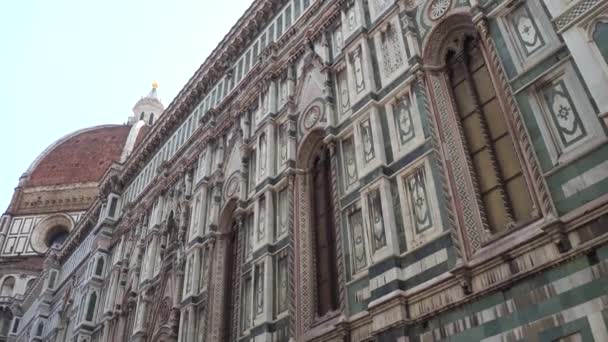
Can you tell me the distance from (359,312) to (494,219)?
253 cm

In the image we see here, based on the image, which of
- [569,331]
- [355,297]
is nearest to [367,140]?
[355,297]

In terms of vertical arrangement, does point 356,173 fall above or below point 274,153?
below

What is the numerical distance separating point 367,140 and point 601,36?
4166 mm

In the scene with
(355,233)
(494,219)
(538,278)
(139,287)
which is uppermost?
(139,287)

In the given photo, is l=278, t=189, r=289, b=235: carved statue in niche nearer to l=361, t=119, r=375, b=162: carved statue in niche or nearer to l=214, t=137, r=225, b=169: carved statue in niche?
l=361, t=119, r=375, b=162: carved statue in niche

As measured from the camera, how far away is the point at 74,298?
898 inches

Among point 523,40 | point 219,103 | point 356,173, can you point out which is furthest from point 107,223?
point 523,40

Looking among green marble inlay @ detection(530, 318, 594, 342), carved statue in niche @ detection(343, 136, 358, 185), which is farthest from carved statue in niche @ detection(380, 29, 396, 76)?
green marble inlay @ detection(530, 318, 594, 342)

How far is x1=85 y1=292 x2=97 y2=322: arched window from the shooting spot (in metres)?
19.8

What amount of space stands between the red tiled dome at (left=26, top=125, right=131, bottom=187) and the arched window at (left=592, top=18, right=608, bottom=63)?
148ft

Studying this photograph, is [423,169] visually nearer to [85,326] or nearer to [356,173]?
[356,173]

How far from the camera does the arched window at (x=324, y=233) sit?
9633 millimetres

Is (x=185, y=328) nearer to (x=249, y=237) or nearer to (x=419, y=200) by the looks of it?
(x=249, y=237)

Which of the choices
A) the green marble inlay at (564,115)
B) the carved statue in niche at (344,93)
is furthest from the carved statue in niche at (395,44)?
the green marble inlay at (564,115)
